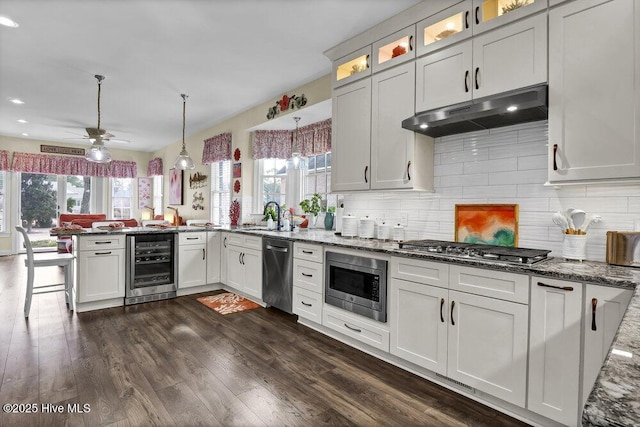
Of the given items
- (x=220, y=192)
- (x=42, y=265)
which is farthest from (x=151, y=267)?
(x=220, y=192)

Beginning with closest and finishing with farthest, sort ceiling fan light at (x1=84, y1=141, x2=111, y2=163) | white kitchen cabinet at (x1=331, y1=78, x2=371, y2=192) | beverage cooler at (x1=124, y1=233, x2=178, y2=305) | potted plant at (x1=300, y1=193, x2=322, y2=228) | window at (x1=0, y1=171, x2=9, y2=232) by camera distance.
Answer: white kitchen cabinet at (x1=331, y1=78, x2=371, y2=192)
beverage cooler at (x1=124, y1=233, x2=178, y2=305)
potted plant at (x1=300, y1=193, x2=322, y2=228)
ceiling fan light at (x1=84, y1=141, x2=111, y2=163)
window at (x1=0, y1=171, x2=9, y2=232)

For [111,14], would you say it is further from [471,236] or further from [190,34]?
[471,236]

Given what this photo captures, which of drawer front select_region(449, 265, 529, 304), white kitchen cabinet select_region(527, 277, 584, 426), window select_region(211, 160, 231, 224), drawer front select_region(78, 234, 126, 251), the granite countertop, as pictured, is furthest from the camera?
window select_region(211, 160, 231, 224)

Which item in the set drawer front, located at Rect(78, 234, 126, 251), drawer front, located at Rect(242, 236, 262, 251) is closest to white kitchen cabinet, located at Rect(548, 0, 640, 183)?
drawer front, located at Rect(242, 236, 262, 251)

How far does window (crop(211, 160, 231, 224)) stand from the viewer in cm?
629

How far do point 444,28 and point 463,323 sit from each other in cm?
215

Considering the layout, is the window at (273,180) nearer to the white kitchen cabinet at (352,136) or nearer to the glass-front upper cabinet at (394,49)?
the white kitchen cabinet at (352,136)

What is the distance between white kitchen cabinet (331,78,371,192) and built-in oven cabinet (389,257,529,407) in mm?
1037

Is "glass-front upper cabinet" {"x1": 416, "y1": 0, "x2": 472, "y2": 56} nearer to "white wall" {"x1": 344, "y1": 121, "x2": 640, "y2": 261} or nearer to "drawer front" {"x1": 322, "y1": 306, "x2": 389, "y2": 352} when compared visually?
"white wall" {"x1": 344, "y1": 121, "x2": 640, "y2": 261}

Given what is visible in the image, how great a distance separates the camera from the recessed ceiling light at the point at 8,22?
2877mm

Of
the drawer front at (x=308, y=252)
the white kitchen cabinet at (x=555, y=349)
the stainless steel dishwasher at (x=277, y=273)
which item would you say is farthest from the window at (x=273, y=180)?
the white kitchen cabinet at (x=555, y=349)

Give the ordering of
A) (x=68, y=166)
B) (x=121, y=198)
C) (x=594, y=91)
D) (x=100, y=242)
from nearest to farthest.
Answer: (x=594, y=91), (x=100, y=242), (x=68, y=166), (x=121, y=198)

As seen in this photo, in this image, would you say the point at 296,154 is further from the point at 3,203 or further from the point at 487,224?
the point at 3,203

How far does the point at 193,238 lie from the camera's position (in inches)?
177
